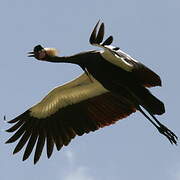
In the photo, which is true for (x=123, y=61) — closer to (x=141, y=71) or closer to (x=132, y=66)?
(x=132, y=66)

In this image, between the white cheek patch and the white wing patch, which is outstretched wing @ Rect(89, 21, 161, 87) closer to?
the white cheek patch

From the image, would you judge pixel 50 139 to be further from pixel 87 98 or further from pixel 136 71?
pixel 136 71

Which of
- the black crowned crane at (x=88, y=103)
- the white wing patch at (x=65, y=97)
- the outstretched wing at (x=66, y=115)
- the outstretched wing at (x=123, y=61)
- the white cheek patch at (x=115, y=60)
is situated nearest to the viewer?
the outstretched wing at (x=123, y=61)

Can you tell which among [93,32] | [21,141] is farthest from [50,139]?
[93,32]

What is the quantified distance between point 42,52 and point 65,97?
5.92 ft

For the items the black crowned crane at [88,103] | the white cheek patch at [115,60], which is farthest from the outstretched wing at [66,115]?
the white cheek patch at [115,60]

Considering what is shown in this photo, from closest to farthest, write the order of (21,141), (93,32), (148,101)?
(93,32) → (148,101) → (21,141)

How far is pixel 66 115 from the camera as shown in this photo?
20438 millimetres

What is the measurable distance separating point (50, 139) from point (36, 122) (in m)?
0.69

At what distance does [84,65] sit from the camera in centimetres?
1784

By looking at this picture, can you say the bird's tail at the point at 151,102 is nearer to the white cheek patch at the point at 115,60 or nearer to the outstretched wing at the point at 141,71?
the outstretched wing at the point at 141,71

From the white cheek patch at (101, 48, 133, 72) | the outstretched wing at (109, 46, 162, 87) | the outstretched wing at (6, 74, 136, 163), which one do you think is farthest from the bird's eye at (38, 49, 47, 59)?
the outstretched wing at (109, 46, 162, 87)

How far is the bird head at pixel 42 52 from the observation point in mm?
19047

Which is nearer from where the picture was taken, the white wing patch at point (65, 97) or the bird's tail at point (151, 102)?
the bird's tail at point (151, 102)
